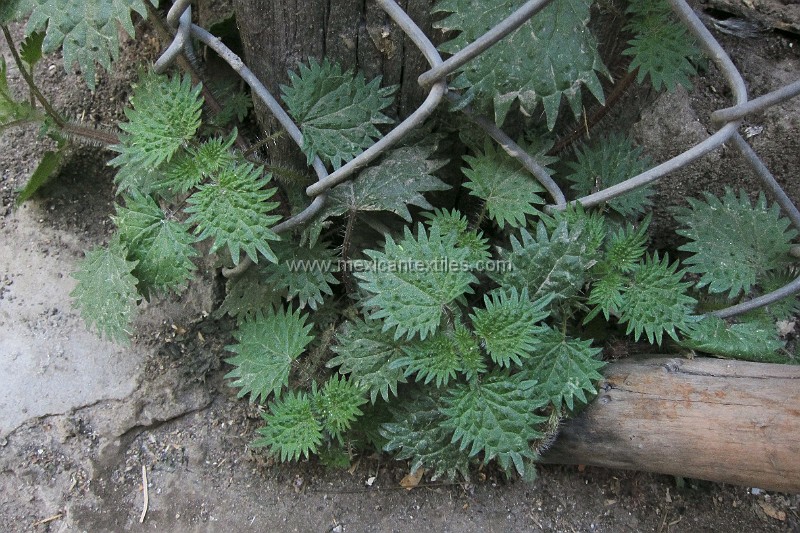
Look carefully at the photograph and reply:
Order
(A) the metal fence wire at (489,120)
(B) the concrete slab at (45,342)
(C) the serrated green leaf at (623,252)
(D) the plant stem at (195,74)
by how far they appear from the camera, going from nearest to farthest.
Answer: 1. (A) the metal fence wire at (489,120)
2. (D) the plant stem at (195,74)
3. (C) the serrated green leaf at (623,252)
4. (B) the concrete slab at (45,342)

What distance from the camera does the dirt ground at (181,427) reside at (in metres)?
→ 1.91

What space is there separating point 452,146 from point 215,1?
2.84ft

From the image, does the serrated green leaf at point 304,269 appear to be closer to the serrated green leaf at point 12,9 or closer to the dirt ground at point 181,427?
the dirt ground at point 181,427

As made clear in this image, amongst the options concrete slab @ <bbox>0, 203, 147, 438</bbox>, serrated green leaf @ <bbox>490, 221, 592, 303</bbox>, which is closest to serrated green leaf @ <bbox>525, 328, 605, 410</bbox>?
serrated green leaf @ <bbox>490, 221, 592, 303</bbox>

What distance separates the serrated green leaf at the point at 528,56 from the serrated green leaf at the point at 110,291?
3.20 feet

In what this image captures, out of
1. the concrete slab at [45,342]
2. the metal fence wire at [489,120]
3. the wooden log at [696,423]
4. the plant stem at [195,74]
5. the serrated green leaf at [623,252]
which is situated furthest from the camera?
the concrete slab at [45,342]

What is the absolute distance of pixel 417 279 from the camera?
1.70 metres

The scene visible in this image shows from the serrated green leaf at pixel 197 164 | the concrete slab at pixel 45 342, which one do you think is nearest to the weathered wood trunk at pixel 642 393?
the serrated green leaf at pixel 197 164

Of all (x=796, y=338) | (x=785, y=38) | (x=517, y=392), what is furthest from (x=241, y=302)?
(x=785, y=38)

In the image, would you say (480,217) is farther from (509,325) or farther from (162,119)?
(162,119)

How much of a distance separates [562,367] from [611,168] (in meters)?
0.61

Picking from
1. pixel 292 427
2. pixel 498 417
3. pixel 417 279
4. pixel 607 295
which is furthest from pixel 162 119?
pixel 607 295

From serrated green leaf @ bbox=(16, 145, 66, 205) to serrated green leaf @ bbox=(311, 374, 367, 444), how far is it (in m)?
1.07

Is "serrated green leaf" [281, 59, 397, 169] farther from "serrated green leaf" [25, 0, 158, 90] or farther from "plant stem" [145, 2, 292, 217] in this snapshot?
"serrated green leaf" [25, 0, 158, 90]
